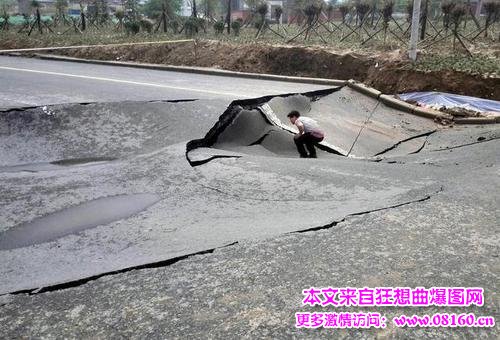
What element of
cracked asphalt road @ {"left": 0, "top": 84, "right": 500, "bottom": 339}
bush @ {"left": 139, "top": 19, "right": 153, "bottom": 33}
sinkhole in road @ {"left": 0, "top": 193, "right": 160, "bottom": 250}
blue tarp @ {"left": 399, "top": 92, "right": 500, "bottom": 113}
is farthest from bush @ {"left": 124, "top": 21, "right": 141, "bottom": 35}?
sinkhole in road @ {"left": 0, "top": 193, "right": 160, "bottom": 250}

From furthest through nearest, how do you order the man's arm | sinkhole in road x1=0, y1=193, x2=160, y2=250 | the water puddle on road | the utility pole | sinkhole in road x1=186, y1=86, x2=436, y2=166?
the utility pole → sinkhole in road x1=186, y1=86, x2=436, y2=166 → the man's arm → the water puddle on road → sinkhole in road x1=0, y1=193, x2=160, y2=250

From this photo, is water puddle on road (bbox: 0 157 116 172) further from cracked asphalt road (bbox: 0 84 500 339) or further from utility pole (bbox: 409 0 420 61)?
utility pole (bbox: 409 0 420 61)

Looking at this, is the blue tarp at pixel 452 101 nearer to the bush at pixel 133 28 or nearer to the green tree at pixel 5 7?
the bush at pixel 133 28

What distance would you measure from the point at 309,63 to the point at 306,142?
6860 mm

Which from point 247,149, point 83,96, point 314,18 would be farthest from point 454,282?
point 314,18

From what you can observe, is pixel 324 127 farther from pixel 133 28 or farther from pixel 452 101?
pixel 133 28

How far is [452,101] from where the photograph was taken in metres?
9.92

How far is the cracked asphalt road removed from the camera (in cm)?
252

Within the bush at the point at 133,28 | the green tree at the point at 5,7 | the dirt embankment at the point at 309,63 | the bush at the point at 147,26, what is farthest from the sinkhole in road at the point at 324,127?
the green tree at the point at 5,7

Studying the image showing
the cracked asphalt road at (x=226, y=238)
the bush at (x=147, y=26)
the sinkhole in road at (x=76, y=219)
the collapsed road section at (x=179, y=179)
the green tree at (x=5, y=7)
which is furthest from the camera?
the green tree at (x=5, y=7)

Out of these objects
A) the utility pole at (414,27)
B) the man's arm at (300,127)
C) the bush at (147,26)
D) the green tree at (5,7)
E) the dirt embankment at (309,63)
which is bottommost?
the man's arm at (300,127)

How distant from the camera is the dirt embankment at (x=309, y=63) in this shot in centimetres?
1048

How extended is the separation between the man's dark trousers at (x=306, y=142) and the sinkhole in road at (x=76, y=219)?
2.98m

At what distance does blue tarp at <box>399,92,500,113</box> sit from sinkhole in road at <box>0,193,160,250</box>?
805 centimetres
